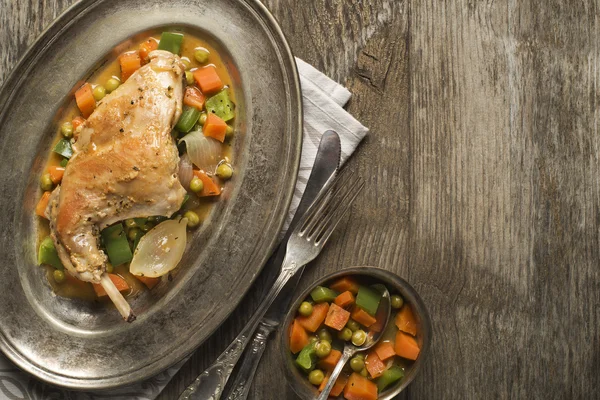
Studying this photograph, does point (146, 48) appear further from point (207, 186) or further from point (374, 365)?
point (374, 365)

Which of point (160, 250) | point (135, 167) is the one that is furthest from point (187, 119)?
point (160, 250)

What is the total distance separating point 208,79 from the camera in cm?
365

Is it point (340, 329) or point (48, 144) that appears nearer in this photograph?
point (340, 329)

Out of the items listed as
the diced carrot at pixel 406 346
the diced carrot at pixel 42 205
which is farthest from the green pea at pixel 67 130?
the diced carrot at pixel 406 346

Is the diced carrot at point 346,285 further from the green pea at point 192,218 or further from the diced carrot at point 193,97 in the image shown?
the diced carrot at point 193,97

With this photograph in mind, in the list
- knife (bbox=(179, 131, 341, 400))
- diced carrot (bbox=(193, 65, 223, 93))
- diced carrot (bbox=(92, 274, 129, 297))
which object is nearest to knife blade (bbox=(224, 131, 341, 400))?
knife (bbox=(179, 131, 341, 400))

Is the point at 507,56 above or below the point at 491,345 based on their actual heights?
above

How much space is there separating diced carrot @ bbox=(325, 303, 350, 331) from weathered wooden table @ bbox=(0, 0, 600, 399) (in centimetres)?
36

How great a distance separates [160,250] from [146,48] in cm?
128

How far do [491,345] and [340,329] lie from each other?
1.07m

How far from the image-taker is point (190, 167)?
3.60m

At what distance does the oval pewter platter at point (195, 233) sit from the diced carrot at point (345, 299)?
509mm

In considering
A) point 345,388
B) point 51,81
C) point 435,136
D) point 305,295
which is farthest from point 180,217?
point 435,136

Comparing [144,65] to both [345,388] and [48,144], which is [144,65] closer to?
[48,144]
